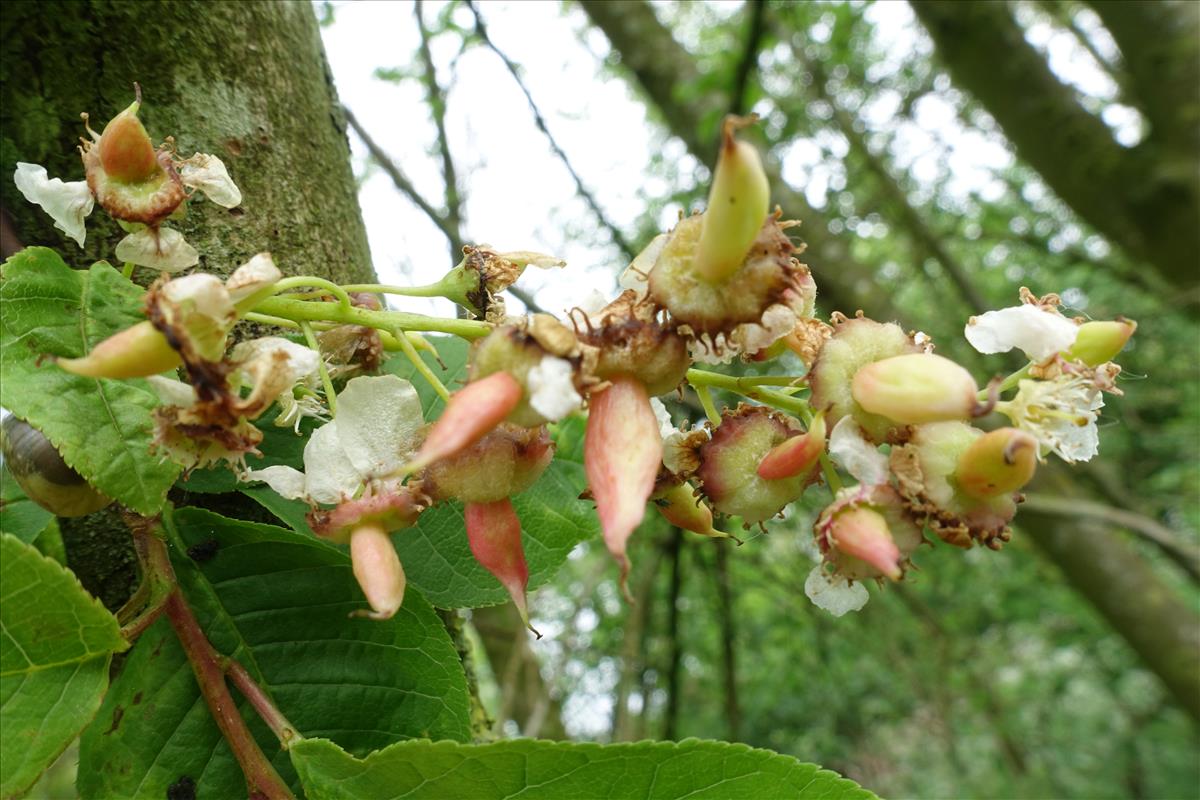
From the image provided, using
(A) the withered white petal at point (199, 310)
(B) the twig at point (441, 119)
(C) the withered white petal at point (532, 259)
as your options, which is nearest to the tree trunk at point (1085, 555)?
(B) the twig at point (441, 119)

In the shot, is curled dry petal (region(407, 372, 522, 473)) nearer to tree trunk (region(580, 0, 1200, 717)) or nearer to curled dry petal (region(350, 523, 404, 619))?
curled dry petal (region(350, 523, 404, 619))

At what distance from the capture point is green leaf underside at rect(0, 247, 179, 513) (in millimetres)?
862

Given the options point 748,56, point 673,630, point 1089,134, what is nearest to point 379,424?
point 673,630

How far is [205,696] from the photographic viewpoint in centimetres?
98

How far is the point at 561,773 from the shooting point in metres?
0.88

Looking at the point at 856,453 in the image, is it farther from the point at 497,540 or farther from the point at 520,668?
the point at 520,668

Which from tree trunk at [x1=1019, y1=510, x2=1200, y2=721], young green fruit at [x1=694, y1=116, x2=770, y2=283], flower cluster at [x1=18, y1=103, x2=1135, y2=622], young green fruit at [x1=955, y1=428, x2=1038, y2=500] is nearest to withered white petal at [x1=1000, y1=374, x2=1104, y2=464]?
flower cluster at [x1=18, y1=103, x2=1135, y2=622]

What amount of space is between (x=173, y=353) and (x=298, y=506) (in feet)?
1.09

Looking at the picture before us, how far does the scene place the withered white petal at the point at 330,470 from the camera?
3.07 feet

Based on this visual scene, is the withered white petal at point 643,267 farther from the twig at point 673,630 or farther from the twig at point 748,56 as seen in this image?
the twig at point 748,56

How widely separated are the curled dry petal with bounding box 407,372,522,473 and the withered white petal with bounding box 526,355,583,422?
18mm

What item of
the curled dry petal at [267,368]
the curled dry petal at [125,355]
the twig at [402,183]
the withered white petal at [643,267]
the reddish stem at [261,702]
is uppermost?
the twig at [402,183]

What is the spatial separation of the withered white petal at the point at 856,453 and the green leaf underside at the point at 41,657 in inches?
28.1

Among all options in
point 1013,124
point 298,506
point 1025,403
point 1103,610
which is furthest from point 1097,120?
point 298,506
